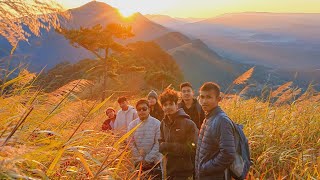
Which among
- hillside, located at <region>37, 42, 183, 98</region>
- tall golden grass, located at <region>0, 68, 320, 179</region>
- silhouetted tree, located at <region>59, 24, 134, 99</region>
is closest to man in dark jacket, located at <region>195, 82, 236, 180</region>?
tall golden grass, located at <region>0, 68, 320, 179</region>

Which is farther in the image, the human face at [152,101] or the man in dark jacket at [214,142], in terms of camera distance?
the human face at [152,101]

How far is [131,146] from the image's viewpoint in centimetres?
496

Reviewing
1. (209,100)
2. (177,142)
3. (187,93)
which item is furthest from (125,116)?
(209,100)

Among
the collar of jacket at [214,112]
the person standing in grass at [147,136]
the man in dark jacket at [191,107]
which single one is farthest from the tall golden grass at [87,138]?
the man in dark jacket at [191,107]

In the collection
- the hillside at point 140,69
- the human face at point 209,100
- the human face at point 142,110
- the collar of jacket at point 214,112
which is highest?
the human face at point 209,100

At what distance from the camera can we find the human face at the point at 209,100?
4.25 m

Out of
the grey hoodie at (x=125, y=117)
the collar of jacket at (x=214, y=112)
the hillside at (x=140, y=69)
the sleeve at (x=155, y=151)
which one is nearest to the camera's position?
the collar of jacket at (x=214, y=112)

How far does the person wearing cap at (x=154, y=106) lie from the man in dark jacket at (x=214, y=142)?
2547mm


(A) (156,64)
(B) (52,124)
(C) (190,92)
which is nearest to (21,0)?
(B) (52,124)

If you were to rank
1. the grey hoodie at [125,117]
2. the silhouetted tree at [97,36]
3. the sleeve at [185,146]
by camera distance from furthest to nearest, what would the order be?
the silhouetted tree at [97,36] → the grey hoodie at [125,117] → the sleeve at [185,146]

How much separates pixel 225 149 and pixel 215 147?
0.24 m

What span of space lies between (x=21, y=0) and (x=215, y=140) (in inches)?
93.7

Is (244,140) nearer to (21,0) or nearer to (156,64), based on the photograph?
(21,0)

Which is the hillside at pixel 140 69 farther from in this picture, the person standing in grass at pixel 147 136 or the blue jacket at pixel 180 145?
the blue jacket at pixel 180 145
